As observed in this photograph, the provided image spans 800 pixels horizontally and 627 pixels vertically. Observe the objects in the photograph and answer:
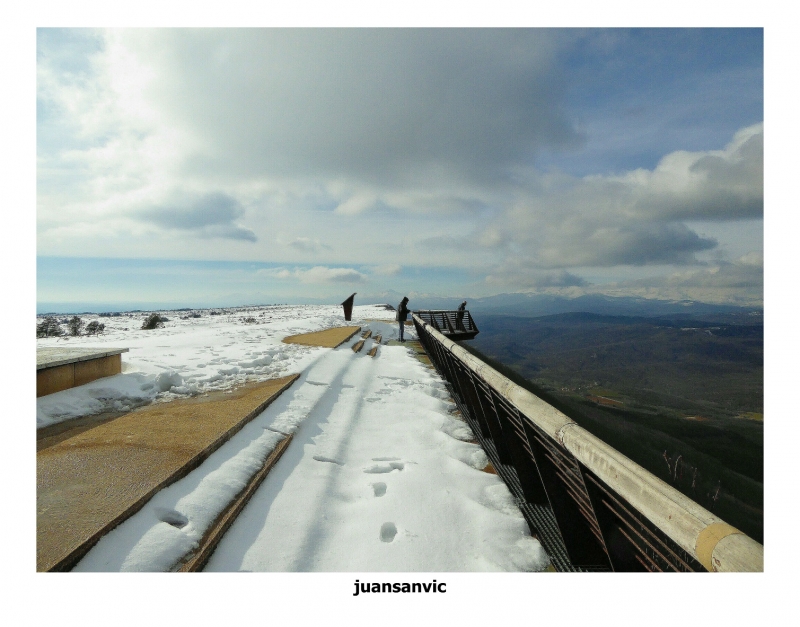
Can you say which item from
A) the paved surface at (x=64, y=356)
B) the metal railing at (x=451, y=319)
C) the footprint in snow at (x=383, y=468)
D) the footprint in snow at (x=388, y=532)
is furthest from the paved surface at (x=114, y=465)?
the metal railing at (x=451, y=319)

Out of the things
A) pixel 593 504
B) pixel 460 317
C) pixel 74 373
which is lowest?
pixel 593 504

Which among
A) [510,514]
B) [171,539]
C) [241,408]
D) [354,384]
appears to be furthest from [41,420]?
[510,514]

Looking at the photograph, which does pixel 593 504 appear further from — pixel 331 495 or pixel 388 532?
pixel 331 495

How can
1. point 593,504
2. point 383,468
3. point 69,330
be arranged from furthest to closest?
1. point 69,330
2. point 383,468
3. point 593,504

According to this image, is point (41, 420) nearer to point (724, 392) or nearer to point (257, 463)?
point (257, 463)

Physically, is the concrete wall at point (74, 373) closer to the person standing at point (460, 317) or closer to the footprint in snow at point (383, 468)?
the footprint in snow at point (383, 468)

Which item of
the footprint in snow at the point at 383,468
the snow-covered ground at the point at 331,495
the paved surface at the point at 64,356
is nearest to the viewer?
the snow-covered ground at the point at 331,495

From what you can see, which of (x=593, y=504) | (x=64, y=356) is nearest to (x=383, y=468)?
(x=593, y=504)
